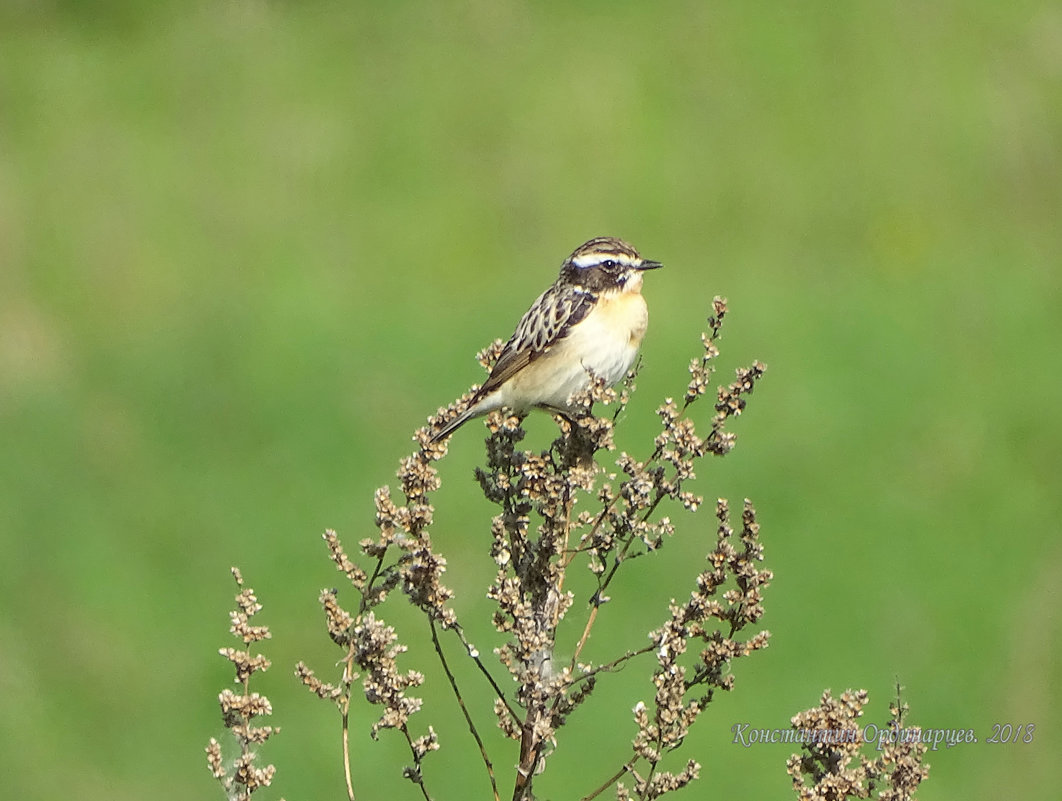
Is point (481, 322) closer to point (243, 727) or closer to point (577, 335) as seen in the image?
point (577, 335)

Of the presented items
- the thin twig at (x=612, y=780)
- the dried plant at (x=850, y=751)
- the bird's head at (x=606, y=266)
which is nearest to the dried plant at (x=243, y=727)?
the thin twig at (x=612, y=780)

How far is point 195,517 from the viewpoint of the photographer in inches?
530

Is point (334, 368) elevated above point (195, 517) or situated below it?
above

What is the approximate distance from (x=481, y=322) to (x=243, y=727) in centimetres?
1030

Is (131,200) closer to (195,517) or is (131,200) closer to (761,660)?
(195,517)

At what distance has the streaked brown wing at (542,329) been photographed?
7207 mm

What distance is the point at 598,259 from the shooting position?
24.0ft

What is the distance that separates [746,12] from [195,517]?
8.12 metres

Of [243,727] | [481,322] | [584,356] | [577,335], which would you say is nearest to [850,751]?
[243,727]

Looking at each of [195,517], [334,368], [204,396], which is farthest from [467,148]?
[195,517]

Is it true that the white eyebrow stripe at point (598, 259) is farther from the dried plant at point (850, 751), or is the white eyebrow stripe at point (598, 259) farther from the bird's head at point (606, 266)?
the dried plant at point (850, 751)

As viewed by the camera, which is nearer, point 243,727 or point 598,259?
point 243,727

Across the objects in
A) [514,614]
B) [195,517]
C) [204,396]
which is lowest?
[514,614]

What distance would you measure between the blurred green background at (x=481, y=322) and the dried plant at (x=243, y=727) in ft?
24.5
